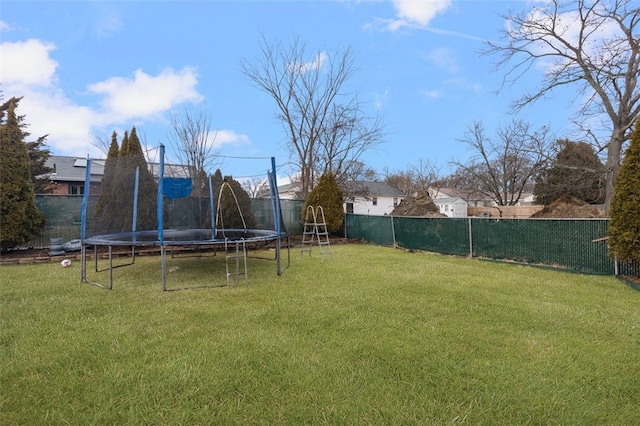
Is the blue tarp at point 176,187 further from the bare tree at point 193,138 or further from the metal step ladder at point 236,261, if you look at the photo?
the bare tree at point 193,138

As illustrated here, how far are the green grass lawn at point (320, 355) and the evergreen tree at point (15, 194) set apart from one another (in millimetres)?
3306

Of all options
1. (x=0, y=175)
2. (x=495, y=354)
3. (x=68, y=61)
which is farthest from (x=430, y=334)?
(x=68, y=61)

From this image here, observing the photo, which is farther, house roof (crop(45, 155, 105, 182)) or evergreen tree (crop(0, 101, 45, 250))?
house roof (crop(45, 155, 105, 182))

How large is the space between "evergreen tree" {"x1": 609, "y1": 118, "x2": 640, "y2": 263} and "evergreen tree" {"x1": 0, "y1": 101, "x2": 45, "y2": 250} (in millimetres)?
10585

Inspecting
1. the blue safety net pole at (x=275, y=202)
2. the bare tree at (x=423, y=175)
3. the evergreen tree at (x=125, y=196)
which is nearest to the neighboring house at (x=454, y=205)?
the bare tree at (x=423, y=175)

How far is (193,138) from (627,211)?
13111mm

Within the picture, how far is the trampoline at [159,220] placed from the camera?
15.0 feet

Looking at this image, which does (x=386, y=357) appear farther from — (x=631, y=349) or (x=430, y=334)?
(x=631, y=349)

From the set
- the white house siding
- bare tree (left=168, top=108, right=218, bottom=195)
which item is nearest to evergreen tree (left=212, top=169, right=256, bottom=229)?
bare tree (left=168, top=108, right=218, bottom=195)

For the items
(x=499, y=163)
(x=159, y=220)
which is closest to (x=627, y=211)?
(x=159, y=220)

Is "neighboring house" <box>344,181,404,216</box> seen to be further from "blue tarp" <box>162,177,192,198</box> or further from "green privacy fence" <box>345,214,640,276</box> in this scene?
"blue tarp" <box>162,177,192,198</box>

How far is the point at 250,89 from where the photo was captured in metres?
13.6

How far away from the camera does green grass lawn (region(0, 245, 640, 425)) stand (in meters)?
1.76

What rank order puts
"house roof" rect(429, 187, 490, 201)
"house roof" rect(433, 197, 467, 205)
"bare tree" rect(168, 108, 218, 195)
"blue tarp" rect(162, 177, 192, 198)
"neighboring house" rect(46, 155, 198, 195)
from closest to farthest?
"blue tarp" rect(162, 177, 192, 198)
"bare tree" rect(168, 108, 218, 195)
"neighboring house" rect(46, 155, 198, 195)
"house roof" rect(429, 187, 490, 201)
"house roof" rect(433, 197, 467, 205)
